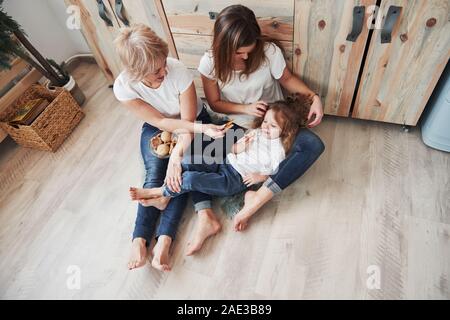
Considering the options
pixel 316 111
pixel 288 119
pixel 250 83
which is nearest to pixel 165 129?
pixel 250 83

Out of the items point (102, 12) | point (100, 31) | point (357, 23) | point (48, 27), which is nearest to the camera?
point (357, 23)

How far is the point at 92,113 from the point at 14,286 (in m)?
0.98

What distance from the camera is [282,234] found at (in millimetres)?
1163

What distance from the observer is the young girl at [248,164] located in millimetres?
1147

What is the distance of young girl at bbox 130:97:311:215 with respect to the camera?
1.15 m

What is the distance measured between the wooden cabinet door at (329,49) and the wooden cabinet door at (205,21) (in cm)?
4

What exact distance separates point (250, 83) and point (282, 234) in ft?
2.02

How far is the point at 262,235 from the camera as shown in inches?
46.1

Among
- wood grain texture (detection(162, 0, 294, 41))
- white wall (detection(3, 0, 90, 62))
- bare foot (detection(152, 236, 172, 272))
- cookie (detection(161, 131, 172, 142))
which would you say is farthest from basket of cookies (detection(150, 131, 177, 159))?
white wall (detection(3, 0, 90, 62))

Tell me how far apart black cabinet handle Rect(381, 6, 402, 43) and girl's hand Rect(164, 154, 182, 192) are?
856 mm

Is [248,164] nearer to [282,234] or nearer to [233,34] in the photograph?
[282,234]

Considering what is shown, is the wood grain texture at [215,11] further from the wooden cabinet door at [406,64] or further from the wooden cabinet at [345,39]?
the wooden cabinet door at [406,64]

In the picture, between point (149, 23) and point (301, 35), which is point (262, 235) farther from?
point (149, 23)

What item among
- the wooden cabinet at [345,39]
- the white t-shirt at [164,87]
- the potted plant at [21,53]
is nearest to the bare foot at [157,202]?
the white t-shirt at [164,87]
